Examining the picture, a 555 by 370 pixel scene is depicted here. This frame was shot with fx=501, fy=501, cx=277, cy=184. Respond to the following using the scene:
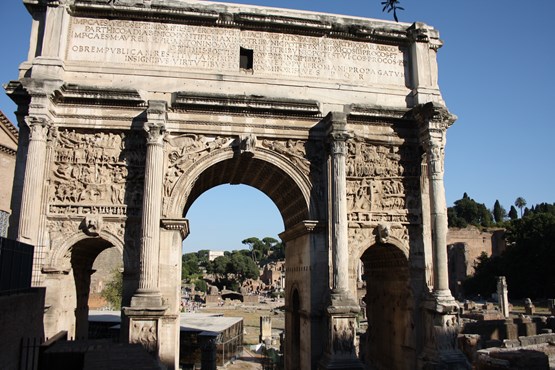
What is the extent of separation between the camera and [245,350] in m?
24.6

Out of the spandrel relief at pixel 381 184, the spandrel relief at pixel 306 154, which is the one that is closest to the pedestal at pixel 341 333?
the spandrel relief at pixel 381 184

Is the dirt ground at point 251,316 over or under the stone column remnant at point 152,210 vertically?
under

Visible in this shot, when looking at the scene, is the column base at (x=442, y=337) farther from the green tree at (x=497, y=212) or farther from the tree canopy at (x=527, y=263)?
the green tree at (x=497, y=212)

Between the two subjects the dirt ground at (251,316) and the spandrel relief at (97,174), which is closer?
the spandrel relief at (97,174)

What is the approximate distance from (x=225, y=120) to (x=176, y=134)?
4.13 feet

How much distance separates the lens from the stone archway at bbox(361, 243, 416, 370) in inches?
500

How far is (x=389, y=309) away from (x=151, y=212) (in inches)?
275

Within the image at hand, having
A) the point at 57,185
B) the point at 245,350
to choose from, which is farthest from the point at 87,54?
the point at 245,350

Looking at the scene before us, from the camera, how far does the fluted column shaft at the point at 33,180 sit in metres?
11.0

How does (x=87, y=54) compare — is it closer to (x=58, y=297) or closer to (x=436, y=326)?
(x=58, y=297)

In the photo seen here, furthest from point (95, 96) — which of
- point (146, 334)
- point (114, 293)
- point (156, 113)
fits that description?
point (114, 293)

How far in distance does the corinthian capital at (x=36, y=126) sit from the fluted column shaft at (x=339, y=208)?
672 cm

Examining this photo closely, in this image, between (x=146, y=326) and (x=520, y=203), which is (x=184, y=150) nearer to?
(x=146, y=326)

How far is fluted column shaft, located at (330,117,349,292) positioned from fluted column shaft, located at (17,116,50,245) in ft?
22.2
